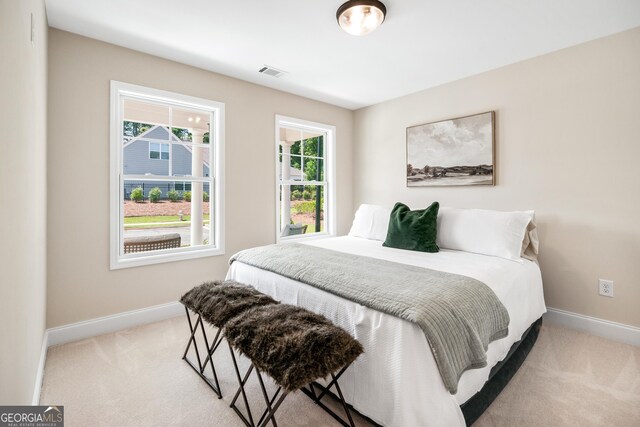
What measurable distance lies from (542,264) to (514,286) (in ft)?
3.66

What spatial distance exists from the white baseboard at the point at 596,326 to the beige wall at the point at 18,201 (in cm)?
367

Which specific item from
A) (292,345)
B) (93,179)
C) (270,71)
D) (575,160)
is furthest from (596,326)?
(93,179)

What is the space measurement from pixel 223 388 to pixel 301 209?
8.77 ft

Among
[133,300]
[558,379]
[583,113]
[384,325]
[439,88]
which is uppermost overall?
[439,88]

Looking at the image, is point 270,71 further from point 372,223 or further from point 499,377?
point 499,377

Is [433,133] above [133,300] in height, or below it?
above

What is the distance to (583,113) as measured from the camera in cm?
267

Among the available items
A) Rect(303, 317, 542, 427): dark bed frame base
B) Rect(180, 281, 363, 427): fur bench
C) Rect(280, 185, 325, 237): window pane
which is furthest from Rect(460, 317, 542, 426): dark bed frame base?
Rect(280, 185, 325, 237): window pane

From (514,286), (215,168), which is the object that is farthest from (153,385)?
(514,286)

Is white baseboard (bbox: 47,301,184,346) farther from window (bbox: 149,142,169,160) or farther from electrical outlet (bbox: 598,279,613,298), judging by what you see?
electrical outlet (bbox: 598,279,613,298)

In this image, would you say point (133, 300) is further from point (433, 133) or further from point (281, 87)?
point (433, 133)

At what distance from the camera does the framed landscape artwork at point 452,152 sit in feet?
10.6

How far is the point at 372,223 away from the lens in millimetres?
3537

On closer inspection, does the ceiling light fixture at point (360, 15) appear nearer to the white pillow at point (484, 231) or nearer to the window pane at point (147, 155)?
the white pillow at point (484, 231)
